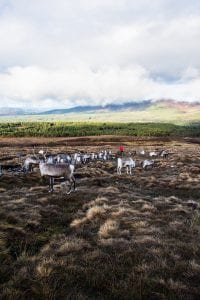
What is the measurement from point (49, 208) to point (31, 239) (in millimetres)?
4722

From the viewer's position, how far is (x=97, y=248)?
11.9 m

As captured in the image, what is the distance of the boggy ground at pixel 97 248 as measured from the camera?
9.21 m

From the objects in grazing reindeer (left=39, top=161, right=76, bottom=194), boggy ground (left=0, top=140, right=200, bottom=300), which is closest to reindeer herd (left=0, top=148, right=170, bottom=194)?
grazing reindeer (left=39, top=161, right=76, bottom=194)

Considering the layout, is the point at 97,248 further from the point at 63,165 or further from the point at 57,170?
the point at 63,165

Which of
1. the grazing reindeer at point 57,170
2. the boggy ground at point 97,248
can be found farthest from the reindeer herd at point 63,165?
the boggy ground at point 97,248

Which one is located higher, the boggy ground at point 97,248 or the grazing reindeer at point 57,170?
the grazing reindeer at point 57,170

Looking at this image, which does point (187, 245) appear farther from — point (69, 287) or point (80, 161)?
point (80, 161)

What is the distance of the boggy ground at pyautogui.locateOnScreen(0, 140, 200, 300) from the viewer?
9211mm

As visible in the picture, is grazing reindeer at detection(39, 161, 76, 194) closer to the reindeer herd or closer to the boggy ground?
the reindeer herd

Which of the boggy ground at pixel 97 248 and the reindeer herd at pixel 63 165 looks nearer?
the boggy ground at pixel 97 248

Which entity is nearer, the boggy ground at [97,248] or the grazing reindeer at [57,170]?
the boggy ground at [97,248]

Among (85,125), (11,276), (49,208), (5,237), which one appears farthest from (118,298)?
(85,125)

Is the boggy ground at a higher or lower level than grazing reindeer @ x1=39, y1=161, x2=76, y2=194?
lower

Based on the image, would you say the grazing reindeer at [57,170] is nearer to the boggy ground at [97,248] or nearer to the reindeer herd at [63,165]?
the reindeer herd at [63,165]
